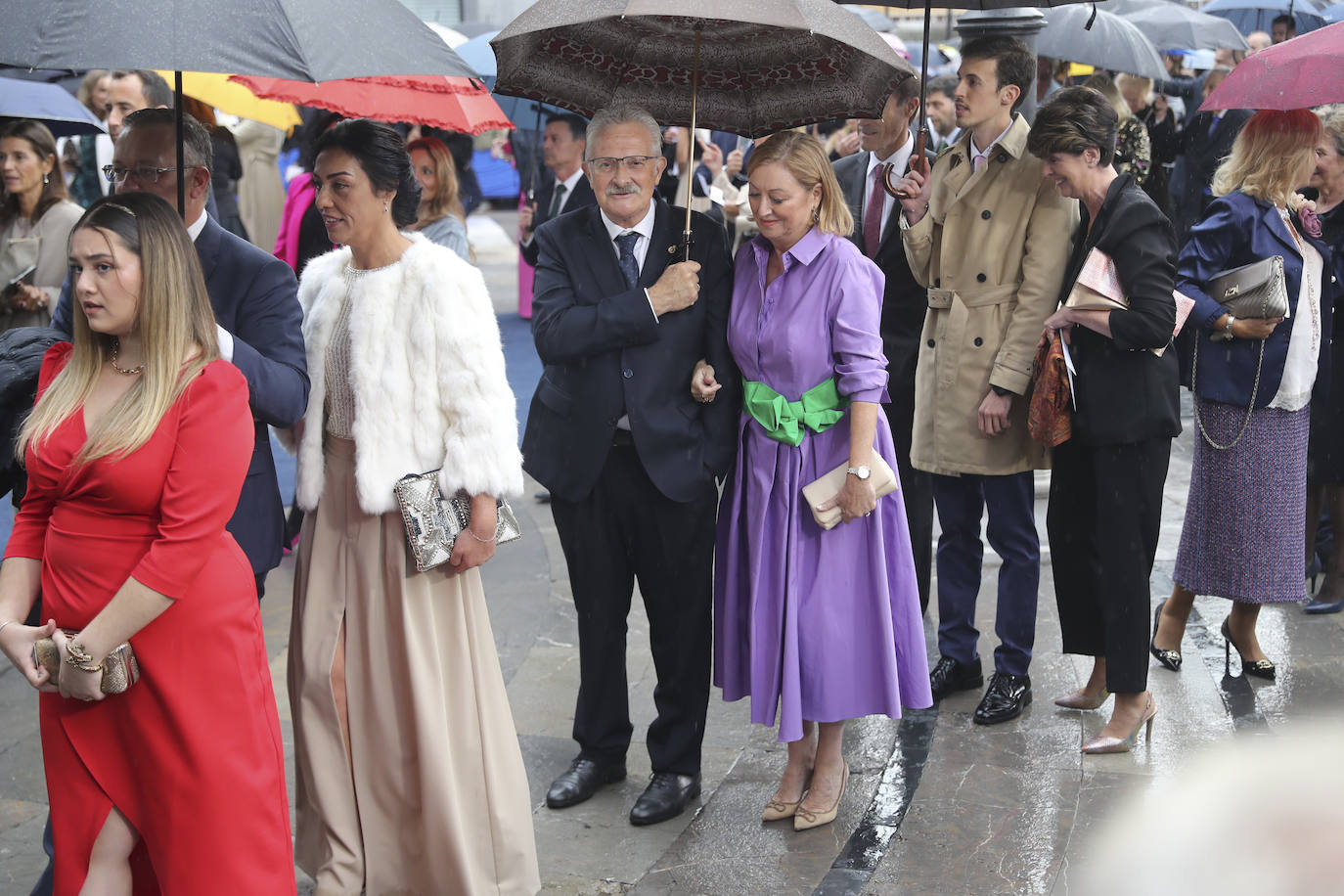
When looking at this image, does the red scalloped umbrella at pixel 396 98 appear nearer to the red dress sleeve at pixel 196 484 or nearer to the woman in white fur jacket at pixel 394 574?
the woman in white fur jacket at pixel 394 574

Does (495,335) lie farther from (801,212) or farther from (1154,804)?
(1154,804)

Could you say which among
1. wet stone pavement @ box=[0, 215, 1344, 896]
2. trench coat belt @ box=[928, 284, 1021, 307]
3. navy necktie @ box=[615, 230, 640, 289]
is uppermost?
navy necktie @ box=[615, 230, 640, 289]

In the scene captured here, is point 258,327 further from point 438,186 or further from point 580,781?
point 438,186

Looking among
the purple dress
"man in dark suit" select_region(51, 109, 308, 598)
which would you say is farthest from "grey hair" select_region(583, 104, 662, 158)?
"man in dark suit" select_region(51, 109, 308, 598)

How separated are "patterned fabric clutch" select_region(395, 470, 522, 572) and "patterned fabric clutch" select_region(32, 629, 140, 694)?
2.63ft

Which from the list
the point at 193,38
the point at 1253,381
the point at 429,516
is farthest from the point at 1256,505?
the point at 193,38

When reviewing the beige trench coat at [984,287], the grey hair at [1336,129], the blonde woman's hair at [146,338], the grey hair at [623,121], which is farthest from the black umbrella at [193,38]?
the grey hair at [1336,129]

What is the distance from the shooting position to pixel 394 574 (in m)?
3.77

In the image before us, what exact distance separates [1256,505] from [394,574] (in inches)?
133

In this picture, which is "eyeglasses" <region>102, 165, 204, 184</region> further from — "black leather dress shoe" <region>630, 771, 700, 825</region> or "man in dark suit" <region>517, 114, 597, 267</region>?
"man in dark suit" <region>517, 114, 597, 267</region>

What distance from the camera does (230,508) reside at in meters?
3.15

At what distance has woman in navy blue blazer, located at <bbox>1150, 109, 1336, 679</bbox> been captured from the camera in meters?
5.28

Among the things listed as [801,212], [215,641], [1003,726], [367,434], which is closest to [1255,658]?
[1003,726]

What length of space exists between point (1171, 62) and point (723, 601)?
10182mm
